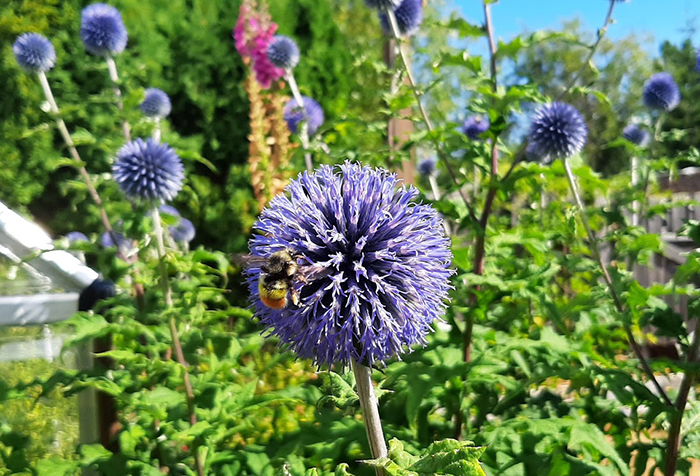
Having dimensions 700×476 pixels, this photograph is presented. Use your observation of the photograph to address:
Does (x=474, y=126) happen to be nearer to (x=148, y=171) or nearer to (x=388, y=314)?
(x=148, y=171)

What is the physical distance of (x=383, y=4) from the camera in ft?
9.71

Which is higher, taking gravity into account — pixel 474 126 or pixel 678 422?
pixel 474 126

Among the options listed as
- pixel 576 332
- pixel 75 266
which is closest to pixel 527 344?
pixel 576 332

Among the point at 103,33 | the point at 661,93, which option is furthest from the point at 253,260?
the point at 661,93

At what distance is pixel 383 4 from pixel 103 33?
152cm

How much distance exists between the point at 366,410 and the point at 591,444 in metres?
0.90

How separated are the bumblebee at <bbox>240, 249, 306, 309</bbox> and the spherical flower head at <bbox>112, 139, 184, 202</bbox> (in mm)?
1278

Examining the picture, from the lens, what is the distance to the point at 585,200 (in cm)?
725

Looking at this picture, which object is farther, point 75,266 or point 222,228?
point 222,228

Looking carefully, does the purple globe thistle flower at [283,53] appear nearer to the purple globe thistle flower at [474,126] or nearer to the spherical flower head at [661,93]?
the purple globe thistle flower at [474,126]

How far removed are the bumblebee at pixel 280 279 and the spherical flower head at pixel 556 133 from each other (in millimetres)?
1752

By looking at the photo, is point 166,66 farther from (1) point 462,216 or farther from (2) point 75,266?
(1) point 462,216

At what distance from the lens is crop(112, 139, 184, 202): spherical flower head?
2463 mm

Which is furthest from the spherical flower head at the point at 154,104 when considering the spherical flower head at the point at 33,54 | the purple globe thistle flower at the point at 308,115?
the purple globe thistle flower at the point at 308,115
